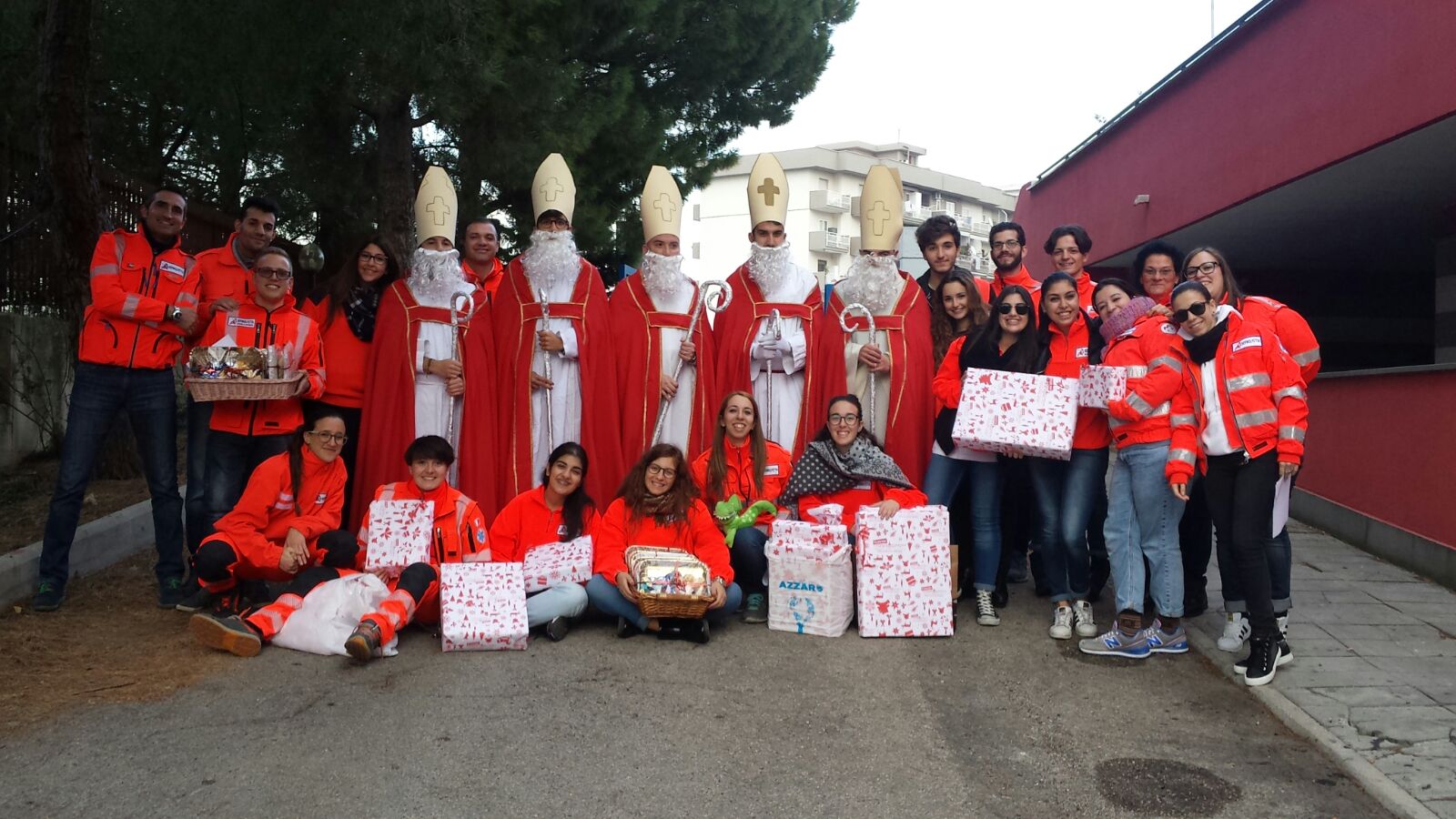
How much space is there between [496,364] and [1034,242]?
12202mm

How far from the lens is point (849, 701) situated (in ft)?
13.7

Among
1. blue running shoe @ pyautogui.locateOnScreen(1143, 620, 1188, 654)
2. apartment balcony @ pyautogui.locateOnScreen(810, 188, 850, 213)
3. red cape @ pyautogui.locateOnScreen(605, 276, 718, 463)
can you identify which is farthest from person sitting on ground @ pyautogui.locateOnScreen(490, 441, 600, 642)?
apartment balcony @ pyautogui.locateOnScreen(810, 188, 850, 213)

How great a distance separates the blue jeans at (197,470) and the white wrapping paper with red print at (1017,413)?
3.62m

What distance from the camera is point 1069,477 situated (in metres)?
5.22

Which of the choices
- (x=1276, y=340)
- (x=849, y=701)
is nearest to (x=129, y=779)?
(x=849, y=701)

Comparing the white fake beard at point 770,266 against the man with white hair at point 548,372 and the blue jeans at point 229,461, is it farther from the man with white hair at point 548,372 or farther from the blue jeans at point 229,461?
the blue jeans at point 229,461

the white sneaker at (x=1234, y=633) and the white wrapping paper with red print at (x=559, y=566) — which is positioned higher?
the white wrapping paper with red print at (x=559, y=566)

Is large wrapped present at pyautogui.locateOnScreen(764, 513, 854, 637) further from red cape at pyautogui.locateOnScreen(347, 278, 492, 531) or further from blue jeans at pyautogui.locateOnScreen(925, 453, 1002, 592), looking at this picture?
red cape at pyautogui.locateOnScreen(347, 278, 492, 531)

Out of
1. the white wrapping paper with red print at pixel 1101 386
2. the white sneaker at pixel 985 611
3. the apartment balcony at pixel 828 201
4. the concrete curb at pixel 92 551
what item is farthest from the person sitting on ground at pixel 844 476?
the apartment balcony at pixel 828 201

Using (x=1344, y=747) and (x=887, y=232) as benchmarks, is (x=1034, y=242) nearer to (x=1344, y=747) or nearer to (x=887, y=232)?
(x=887, y=232)

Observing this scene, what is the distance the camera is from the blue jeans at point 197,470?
5.46m

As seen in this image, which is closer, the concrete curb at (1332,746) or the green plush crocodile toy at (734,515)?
the concrete curb at (1332,746)

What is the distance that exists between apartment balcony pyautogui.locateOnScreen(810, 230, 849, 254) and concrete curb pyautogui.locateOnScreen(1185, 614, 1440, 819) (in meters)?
55.8

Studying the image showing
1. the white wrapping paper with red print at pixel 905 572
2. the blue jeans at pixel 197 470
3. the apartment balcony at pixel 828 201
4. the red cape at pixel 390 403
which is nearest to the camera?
the white wrapping paper with red print at pixel 905 572
